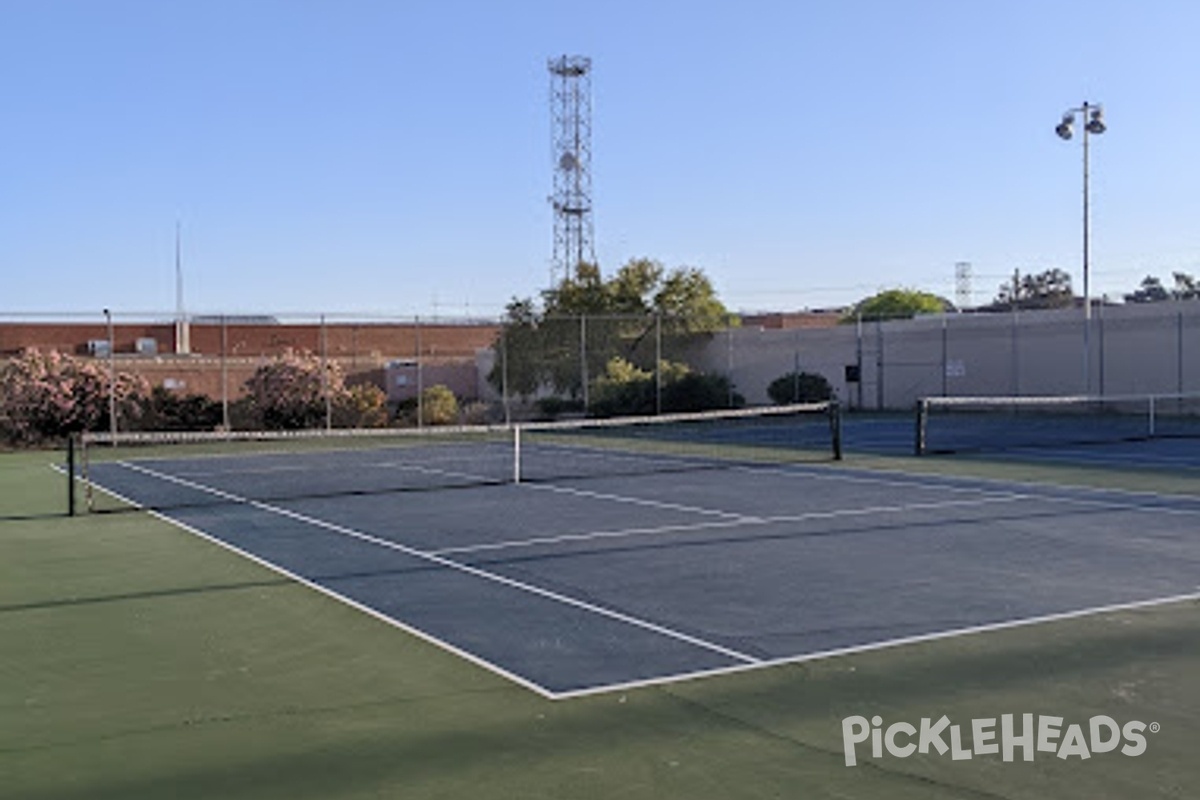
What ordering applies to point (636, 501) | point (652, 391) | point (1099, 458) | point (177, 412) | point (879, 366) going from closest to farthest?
point (636, 501)
point (1099, 458)
point (177, 412)
point (652, 391)
point (879, 366)

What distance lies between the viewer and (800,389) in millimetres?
42250

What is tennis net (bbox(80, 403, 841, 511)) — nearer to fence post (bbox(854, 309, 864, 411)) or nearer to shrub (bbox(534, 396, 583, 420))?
shrub (bbox(534, 396, 583, 420))

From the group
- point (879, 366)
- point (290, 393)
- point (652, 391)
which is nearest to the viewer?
point (290, 393)

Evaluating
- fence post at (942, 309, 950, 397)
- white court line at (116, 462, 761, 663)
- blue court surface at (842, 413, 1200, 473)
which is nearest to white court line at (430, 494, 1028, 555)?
white court line at (116, 462, 761, 663)

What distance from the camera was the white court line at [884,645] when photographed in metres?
6.77

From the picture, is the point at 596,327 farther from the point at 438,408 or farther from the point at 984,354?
the point at 984,354

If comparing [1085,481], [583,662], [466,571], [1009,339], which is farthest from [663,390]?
[583,662]

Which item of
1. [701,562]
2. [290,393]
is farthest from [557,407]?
[701,562]

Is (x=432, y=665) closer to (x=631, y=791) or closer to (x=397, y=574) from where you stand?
(x=631, y=791)

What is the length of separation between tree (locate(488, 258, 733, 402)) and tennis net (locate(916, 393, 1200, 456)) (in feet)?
30.5

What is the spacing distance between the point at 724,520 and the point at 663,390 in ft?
80.1

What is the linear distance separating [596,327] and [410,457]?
54.1 ft

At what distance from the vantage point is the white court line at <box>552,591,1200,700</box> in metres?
6.77

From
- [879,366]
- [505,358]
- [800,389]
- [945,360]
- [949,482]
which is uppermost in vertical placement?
[505,358]
